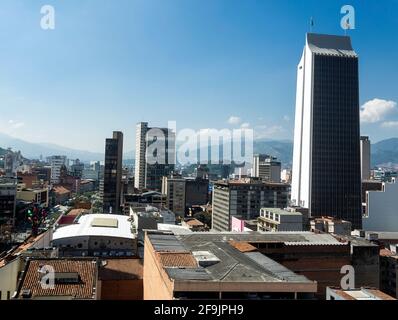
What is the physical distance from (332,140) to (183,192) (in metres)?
7.04

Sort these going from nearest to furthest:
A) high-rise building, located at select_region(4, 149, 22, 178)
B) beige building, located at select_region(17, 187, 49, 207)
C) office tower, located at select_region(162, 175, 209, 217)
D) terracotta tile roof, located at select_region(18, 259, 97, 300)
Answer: terracotta tile roof, located at select_region(18, 259, 97, 300) < high-rise building, located at select_region(4, 149, 22, 178) < beige building, located at select_region(17, 187, 49, 207) < office tower, located at select_region(162, 175, 209, 217)

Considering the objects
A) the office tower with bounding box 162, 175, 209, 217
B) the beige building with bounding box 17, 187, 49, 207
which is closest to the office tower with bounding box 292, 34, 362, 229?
the office tower with bounding box 162, 175, 209, 217

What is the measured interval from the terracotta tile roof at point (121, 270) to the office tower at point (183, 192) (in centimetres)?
1161

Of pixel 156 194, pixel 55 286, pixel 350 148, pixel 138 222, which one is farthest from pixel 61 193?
pixel 55 286

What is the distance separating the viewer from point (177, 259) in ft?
11.0

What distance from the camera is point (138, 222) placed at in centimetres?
991

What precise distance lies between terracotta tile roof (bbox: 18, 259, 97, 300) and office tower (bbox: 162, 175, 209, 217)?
13.6 meters

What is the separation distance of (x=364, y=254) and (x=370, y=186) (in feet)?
39.3

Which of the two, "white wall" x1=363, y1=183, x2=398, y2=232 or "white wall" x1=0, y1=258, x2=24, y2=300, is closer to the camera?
"white wall" x1=0, y1=258, x2=24, y2=300

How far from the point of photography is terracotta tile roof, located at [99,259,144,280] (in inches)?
195

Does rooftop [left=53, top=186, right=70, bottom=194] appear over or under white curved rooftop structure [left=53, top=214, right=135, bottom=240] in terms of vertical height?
over

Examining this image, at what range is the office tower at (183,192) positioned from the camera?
1784 cm

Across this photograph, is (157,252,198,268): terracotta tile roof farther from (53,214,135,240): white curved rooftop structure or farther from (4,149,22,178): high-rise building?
(53,214,135,240): white curved rooftop structure
